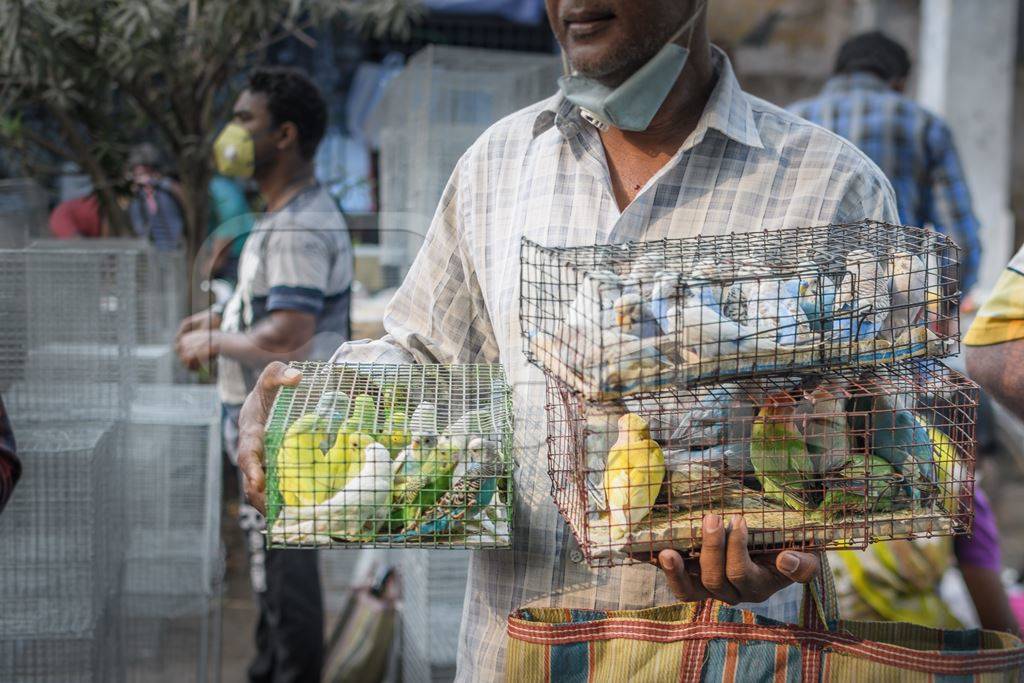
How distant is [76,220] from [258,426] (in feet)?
12.6

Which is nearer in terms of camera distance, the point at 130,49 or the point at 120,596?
the point at 120,596

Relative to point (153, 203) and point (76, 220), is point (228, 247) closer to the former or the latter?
point (76, 220)

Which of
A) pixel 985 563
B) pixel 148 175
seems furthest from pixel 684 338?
pixel 148 175

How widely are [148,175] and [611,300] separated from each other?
4168 millimetres

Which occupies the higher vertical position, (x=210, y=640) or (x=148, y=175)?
(x=148, y=175)

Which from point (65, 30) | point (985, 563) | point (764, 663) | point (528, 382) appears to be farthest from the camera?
point (65, 30)

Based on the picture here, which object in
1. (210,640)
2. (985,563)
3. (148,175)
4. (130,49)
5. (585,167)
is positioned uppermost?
→ (130,49)

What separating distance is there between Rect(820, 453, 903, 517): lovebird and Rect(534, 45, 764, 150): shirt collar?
24.4 inches

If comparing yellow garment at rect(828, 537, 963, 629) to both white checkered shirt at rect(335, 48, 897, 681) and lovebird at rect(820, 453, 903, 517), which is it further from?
lovebird at rect(820, 453, 903, 517)

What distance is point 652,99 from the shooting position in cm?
Answer: 202

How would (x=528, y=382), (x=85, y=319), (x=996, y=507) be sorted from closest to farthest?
(x=528, y=382), (x=85, y=319), (x=996, y=507)

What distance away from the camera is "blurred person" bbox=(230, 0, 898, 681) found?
1964 millimetres

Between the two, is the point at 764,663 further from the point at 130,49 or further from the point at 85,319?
the point at 130,49

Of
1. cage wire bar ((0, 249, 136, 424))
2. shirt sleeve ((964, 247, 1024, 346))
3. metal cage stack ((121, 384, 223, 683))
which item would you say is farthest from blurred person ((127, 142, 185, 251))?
shirt sleeve ((964, 247, 1024, 346))
